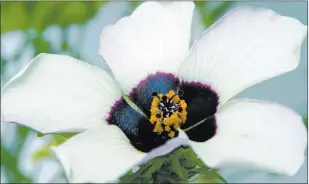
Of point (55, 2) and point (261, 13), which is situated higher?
point (261, 13)

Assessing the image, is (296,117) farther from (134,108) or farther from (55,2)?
(55,2)

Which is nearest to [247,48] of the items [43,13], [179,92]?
[179,92]

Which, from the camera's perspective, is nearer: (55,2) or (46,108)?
(46,108)

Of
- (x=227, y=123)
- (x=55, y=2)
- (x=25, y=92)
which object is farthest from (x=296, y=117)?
(x=55, y=2)

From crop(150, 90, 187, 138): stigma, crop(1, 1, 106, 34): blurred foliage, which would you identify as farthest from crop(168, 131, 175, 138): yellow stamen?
crop(1, 1, 106, 34): blurred foliage

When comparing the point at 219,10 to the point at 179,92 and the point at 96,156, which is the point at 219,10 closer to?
the point at 179,92

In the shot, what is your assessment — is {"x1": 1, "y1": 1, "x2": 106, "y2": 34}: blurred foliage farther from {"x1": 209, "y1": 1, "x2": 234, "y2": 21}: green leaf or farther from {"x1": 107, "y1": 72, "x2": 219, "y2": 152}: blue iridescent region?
{"x1": 107, "y1": 72, "x2": 219, "y2": 152}: blue iridescent region

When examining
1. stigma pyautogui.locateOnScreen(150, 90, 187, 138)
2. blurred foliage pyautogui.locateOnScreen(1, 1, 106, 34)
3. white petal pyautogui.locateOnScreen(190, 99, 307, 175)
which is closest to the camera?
white petal pyautogui.locateOnScreen(190, 99, 307, 175)
